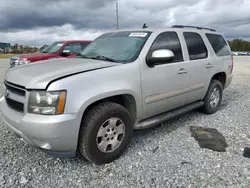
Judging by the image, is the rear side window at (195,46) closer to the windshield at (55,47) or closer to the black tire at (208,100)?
the black tire at (208,100)

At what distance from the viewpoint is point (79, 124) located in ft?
8.04

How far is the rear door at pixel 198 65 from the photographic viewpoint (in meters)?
3.96

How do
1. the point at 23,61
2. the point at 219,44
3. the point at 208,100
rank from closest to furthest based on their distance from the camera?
the point at 208,100 → the point at 219,44 → the point at 23,61

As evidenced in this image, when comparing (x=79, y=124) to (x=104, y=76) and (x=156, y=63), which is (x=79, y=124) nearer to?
(x=104, y=76)

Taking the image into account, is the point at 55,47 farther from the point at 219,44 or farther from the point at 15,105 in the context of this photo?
the point at 15,105

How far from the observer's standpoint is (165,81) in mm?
3373

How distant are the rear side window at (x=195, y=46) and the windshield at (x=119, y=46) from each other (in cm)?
99

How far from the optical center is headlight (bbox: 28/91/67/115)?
7.55ft

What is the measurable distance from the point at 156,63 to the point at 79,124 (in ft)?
4.87

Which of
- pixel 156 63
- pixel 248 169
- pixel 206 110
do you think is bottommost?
pixel 248 169

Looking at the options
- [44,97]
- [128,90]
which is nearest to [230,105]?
[128,90]

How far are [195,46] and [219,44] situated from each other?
44.3 inches

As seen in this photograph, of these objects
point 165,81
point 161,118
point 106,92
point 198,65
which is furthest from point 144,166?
point 198,65

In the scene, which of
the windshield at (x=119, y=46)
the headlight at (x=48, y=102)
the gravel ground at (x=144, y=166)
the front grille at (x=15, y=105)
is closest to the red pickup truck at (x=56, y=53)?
the windshield at (x=119, y=46)
